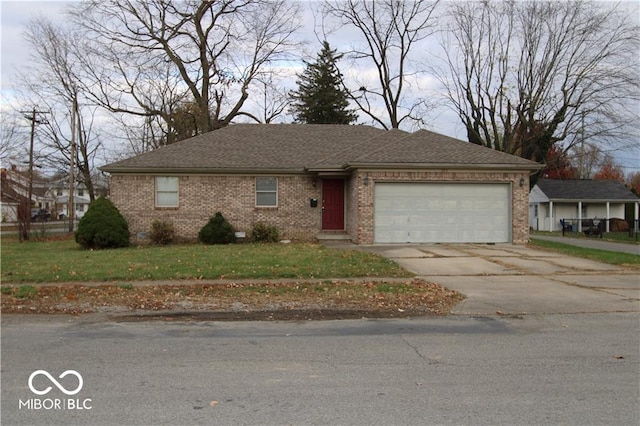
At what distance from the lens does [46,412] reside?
449 centimetres

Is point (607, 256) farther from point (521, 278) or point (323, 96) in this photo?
point (323, 96)

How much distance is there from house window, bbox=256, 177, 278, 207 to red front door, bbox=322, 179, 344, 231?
6.59ft

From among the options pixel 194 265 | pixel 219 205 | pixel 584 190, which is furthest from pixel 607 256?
pixel 584 190

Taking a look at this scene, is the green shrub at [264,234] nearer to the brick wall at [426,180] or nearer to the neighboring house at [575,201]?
the brick wall at [426,180]

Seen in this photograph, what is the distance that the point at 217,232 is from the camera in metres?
20.2

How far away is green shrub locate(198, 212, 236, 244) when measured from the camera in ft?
66.3

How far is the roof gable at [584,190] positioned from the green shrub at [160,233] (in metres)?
30.3

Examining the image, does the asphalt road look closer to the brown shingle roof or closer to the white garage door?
the white garage door

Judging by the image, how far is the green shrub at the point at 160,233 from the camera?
66.9ft

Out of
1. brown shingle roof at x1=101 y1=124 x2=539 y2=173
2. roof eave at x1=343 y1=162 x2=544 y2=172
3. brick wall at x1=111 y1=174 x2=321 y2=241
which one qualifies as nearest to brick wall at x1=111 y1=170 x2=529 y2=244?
brick wall at x1=111 y1=174 x2=321 y2=241

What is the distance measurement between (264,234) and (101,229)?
19.4ft

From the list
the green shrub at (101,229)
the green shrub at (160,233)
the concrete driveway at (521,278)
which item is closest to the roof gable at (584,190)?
the concrete driveway at (521,278)

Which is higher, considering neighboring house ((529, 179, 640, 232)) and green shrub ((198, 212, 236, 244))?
neighboring house ((529, 179, 640, 232))

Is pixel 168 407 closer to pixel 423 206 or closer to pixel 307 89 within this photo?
pixel 423 206
